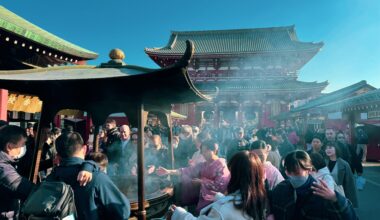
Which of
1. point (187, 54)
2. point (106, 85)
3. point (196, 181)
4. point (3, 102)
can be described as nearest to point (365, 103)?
point (196, 181)

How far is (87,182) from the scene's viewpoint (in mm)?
1743

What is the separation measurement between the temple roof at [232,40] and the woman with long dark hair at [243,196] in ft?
59.9

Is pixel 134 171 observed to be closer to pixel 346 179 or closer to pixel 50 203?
pixel 50 203

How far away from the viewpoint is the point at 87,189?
175cm

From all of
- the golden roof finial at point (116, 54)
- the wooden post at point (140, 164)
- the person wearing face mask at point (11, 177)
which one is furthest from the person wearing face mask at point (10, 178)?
the golden roof finial at point (116, 54)

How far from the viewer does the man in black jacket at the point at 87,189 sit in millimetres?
1750

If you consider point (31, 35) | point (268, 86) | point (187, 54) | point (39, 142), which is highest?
point (268, 86)

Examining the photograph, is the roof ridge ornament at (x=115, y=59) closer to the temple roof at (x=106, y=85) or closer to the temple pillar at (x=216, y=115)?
the temple roof at (x=106, y=85)

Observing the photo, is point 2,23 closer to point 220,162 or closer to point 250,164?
point 220,162

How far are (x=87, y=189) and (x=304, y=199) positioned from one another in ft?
5.40

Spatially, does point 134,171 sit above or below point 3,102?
below

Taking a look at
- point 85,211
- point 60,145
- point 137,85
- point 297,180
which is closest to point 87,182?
point 85,211

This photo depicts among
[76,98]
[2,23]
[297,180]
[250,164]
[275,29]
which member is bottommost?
[297,180]

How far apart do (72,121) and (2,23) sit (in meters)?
6.57
